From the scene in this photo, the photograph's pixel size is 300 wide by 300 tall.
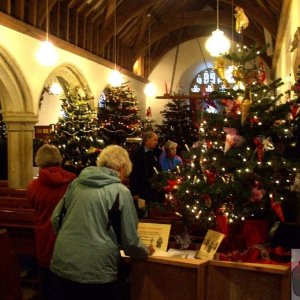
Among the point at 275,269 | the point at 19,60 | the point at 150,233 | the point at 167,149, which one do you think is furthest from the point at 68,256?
the point at 19,60

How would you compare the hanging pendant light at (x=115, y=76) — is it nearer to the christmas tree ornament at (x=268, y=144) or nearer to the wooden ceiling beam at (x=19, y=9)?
the wooden ceiling beam at (x=19, y=9)

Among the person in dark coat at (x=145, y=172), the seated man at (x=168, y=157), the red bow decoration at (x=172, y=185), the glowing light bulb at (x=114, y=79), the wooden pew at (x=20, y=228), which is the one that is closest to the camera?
the red bow decoration at (x=172, y=185)

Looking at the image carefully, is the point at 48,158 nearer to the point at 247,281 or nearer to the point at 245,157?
the point at 245,157

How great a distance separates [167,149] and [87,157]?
4356 mm

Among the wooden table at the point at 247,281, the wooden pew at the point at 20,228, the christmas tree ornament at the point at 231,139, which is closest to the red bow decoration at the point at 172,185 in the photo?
the christmas tree ornament at the point at 231,139

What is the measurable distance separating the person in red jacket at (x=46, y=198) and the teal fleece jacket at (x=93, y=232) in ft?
1.74

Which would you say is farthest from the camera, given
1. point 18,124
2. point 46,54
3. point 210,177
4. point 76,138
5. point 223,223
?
point 76,138

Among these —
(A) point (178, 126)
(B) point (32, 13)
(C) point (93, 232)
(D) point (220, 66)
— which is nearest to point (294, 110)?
(D) point (220, 66)

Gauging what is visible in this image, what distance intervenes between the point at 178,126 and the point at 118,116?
177 inches

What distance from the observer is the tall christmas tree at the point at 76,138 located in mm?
10141

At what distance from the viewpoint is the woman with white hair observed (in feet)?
8.96

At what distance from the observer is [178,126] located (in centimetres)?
1691

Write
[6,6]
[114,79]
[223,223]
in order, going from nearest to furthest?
1. [223,223]
2. [6,6]
3. [114,79]

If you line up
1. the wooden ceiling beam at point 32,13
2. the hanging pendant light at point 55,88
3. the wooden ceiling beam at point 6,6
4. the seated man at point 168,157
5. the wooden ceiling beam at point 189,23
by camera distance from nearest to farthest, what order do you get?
1. the seated man at point 168,157
2. the wooden ceiling beam at point 6,6
3. the wooden ceiling beam at point 32,13
4. the hanging pendant light at point 55,88
5. the wooden ceiling beam at point 189,23
